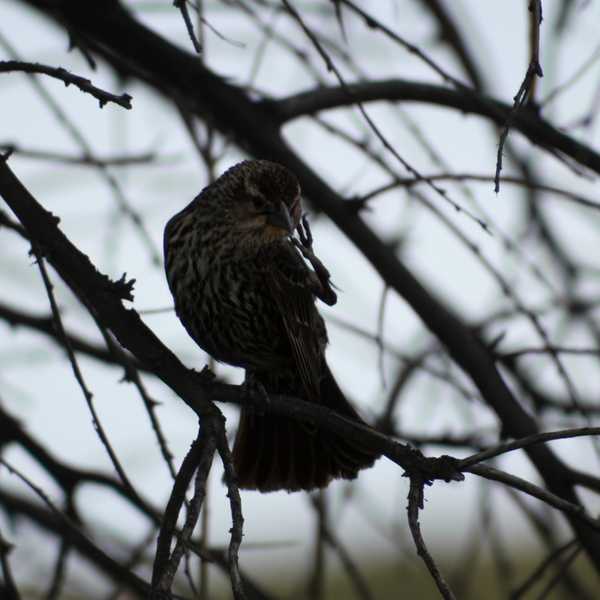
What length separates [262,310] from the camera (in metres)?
3.74

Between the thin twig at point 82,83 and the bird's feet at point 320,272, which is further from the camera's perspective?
the bird's feet at point 320,272

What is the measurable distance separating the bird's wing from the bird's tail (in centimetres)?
12

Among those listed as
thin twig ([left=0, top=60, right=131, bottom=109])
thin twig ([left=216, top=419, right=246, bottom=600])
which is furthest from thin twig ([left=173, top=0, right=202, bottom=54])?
thin twig ([left=216, top=419, right=246, bottom=600])

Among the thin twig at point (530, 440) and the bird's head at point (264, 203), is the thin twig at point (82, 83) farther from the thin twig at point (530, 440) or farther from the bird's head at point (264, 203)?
the bird's head at point (264, 203)

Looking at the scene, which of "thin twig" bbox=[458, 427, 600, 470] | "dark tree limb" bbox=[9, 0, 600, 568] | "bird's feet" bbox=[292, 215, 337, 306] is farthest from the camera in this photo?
"dark tree limb" bbox=[9, 0, 600, 568]

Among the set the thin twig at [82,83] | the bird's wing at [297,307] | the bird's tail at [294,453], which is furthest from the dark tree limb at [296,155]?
the thin twig at [82,83]

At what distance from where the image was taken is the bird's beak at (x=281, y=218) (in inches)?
141

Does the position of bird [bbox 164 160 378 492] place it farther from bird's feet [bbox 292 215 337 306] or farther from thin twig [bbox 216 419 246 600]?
thin twig [bbox 216 419 246 600]

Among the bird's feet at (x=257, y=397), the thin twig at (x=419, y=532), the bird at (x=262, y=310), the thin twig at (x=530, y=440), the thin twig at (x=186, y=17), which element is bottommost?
the thin twig at (x=419, y=532)

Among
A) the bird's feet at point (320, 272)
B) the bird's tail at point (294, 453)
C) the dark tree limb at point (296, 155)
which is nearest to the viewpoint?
the bird's feet at point (320, 272)

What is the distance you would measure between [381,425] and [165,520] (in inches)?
62.1

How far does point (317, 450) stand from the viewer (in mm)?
3627

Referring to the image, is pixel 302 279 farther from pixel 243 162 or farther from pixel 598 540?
pixel 598 540

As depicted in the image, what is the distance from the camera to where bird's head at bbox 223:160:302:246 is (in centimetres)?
364
